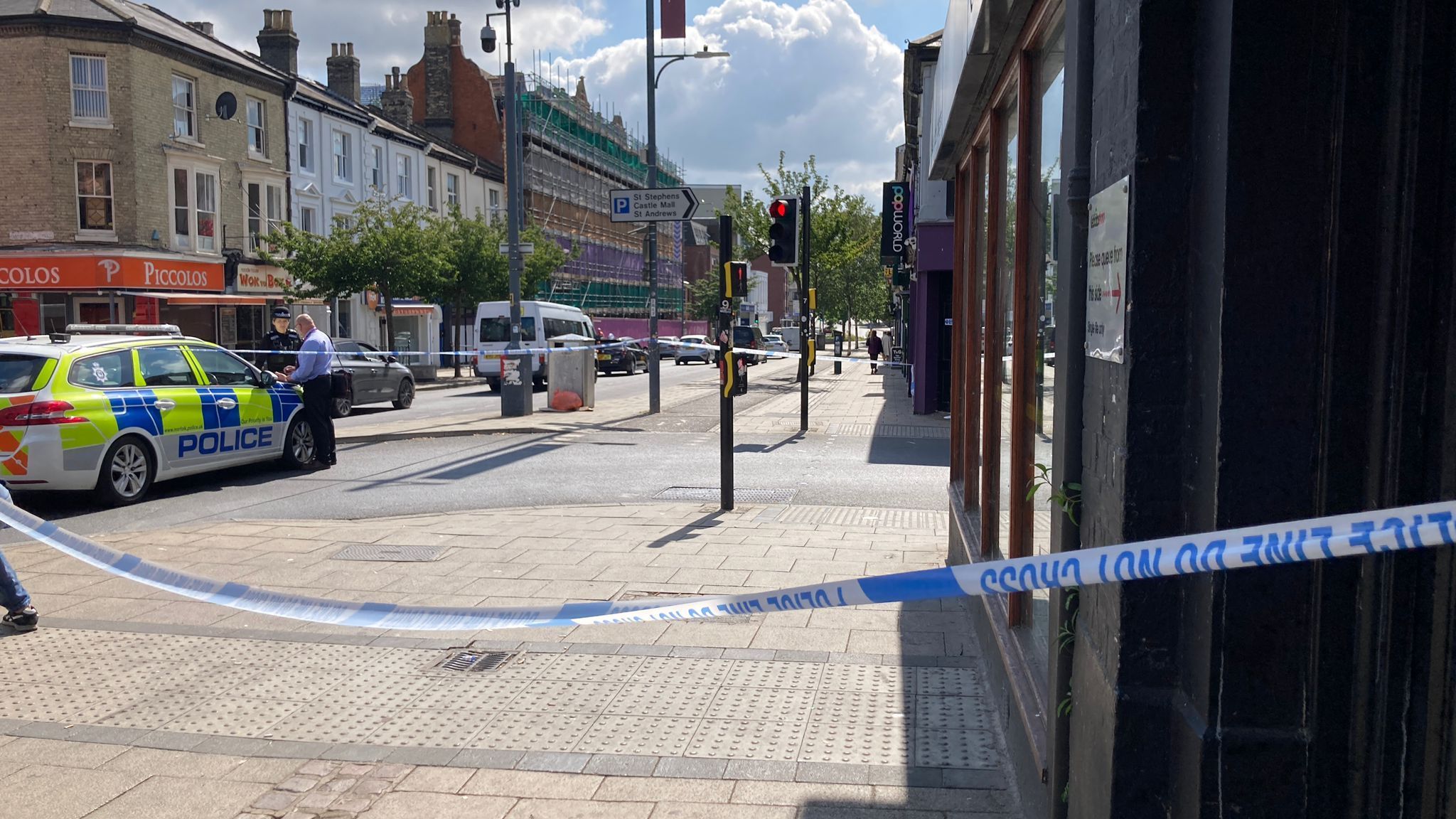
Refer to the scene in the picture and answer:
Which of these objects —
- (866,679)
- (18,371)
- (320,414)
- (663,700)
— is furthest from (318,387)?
(866,679)

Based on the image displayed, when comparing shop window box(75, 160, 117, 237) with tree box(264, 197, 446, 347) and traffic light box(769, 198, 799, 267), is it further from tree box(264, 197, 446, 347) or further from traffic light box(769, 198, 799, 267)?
traffic light box(769, 198, 799, 267)

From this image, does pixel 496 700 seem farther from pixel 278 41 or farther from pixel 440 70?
pixel 440 70

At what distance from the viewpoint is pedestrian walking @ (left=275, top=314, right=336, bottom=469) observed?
40.5 feet

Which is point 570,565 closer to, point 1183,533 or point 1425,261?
point 1183,533

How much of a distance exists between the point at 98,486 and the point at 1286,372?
10161mm

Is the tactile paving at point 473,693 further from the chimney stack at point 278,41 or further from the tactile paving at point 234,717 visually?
the chimney stack at point 278,41

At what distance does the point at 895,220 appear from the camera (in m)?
27.6

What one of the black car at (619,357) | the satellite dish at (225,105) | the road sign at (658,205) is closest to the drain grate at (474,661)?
the road sign at (658,205)

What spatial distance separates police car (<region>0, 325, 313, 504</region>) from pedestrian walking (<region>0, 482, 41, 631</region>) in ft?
13.4

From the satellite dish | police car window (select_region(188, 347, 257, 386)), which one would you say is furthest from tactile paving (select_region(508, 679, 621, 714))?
the satellite dish

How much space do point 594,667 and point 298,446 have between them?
8480mm

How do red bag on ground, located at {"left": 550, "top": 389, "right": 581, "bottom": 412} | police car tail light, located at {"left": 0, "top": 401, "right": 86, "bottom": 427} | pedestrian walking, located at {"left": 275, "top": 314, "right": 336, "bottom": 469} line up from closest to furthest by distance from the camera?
1. police car tail light, located at {"left": 0, "top": 401, "right": 86, "bottom": 427}
2. pedestrian walking, located at {"left": 275, "top": 314, "right": 336, "bottom": 469}
3. red bag on ground, located at {"left": 550, "top": 389, "right": 581, "bottom": 412}

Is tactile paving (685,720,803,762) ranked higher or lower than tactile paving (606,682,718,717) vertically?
lower

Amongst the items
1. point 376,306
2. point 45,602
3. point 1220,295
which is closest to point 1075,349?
point 1220,295
